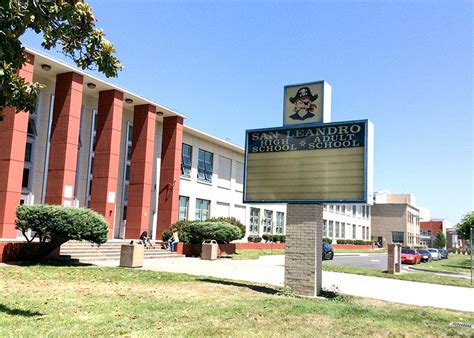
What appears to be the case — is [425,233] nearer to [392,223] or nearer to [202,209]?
[392,223]

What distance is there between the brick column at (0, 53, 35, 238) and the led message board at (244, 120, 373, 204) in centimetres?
1357

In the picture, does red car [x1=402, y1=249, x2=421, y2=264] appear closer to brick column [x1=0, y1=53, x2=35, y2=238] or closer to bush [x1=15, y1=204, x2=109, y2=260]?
bush [x1=15, y1=204, x2=109, y2=260]

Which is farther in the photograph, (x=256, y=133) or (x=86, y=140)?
(x=86, y=140)

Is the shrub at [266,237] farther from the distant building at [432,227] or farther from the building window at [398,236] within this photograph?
the distant building at [432,227]

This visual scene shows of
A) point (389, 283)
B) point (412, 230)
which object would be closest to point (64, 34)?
point (389, 283)

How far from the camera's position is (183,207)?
37.9m

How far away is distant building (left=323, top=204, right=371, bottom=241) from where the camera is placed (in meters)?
69.3

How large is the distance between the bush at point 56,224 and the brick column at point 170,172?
628 inches

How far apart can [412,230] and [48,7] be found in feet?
371

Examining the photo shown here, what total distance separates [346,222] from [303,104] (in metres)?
66.7

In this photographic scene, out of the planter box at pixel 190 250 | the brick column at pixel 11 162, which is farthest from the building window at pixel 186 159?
the brick column at pixel 11 162

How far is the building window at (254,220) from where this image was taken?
49000 millimetres

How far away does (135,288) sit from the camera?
12.3m

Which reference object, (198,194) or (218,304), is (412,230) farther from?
(218,304)
